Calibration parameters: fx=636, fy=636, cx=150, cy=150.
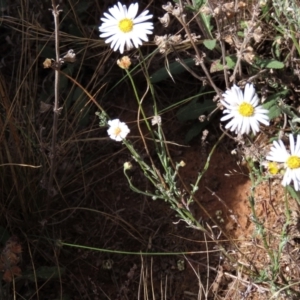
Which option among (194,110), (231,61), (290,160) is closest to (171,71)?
(194,110)

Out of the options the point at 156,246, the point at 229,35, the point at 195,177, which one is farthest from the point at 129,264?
the point at 229,35

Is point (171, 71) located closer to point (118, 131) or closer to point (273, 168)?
point (118, 131)

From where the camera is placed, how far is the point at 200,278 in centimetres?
204

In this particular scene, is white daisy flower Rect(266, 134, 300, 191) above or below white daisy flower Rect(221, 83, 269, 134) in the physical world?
below

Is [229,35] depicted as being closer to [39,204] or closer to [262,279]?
[262,279]

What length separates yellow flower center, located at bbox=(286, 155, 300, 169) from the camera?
163 centimetres

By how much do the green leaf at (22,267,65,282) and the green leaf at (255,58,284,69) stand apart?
92 cm

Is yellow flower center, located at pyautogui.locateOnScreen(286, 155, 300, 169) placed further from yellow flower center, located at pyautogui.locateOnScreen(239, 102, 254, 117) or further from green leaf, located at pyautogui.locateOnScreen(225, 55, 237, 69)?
green leaf, located at pyautogui.locateOnScreen(225, 55, 237, 69)

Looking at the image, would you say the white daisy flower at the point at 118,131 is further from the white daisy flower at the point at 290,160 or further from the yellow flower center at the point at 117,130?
the white daisy flower at the point at 290,160

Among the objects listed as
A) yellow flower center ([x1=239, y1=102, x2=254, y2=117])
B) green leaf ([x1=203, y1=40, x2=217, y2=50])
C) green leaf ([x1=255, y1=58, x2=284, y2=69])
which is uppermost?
green leaf ([x1=203, y1=40, x2=217, y2=50])

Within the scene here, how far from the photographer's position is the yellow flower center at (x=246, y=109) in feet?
5.42

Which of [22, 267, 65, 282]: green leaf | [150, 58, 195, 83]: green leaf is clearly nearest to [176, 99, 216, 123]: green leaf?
[150, 58, 195, 83]: green leaf

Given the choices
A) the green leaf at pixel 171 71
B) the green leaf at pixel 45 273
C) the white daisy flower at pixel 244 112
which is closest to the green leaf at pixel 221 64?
the green leaf at pixel 171 71

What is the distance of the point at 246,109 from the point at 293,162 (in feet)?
0.60
